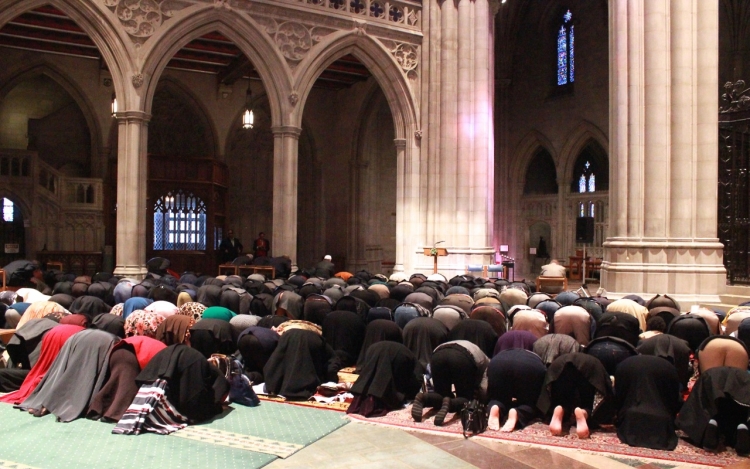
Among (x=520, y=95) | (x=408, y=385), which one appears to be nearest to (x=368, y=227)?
(x=520, y=95)

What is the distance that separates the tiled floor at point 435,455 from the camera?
5.07 m

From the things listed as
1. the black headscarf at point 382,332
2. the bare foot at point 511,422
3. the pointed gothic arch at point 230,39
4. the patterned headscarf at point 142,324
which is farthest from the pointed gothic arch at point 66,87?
the bare foot at point 511,422

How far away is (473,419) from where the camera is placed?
5.75 meters

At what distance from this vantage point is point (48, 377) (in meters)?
6.44

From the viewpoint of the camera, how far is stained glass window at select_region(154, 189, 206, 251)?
19109 mm

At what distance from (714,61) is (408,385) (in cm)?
910

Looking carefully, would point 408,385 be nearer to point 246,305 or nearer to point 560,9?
point 246,305

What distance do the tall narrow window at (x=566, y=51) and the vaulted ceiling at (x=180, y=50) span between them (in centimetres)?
738

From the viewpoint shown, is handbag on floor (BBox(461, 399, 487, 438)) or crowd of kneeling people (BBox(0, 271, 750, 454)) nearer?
crowd of kneeling people (BBox(0, 271, 750, 454))

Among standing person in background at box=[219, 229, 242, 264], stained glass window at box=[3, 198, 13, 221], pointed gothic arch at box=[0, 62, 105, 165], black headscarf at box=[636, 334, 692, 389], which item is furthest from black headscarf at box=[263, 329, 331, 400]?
pointed gothic arch at box=[0, 62, 105, 165]

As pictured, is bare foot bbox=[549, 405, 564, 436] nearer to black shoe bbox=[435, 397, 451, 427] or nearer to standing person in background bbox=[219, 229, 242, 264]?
black shoe bbox=[435, 397, 451, 427]

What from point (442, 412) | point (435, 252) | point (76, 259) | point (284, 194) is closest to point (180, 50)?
point (284, 194)

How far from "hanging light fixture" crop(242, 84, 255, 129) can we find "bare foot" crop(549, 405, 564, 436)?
1309 centimetres

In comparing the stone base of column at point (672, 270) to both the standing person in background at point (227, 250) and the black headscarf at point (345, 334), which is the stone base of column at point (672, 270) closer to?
the black headscarf at point (345, 334)
